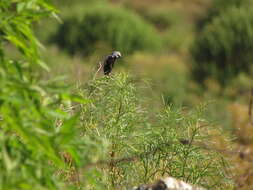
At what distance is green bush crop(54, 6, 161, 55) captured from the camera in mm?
23531

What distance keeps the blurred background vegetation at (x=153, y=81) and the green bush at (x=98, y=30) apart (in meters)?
0.03

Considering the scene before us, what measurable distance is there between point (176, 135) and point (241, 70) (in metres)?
15.2

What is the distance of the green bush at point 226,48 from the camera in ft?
61.6

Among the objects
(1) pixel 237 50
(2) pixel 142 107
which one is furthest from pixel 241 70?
(2) pixel 142 107

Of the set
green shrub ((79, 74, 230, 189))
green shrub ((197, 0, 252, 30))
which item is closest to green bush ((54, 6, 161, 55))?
green shrub ((197, 0, 252, 30))

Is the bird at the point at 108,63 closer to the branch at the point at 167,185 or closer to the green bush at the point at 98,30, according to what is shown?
the branch at the point at 167,185

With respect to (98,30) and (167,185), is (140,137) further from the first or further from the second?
(98,30)

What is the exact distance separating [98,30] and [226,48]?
6.14m

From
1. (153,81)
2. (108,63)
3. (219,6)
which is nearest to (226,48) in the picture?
(219,6)

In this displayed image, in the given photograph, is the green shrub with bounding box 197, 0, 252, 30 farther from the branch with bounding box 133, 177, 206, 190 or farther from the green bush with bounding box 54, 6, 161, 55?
the branch with bounding box 133, 177, 206, 190

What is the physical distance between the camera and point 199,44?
19312 millimetres

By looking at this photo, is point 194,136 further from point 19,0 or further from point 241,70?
point 241,70

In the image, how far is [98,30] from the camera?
933 inches

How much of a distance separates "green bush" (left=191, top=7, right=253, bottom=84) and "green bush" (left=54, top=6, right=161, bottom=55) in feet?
15.0
